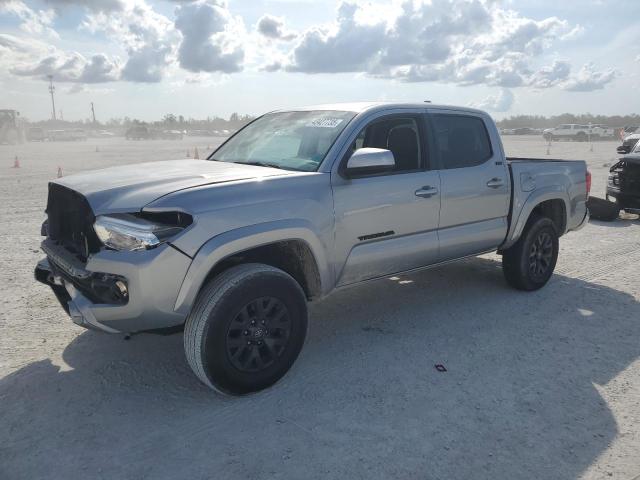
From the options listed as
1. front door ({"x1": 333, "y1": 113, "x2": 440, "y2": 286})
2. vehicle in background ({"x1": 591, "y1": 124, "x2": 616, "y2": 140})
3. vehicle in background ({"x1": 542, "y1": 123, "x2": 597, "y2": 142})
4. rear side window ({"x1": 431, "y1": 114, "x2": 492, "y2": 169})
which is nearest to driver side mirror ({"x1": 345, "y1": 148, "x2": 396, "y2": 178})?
front door ({"x1": 333, "y1": 113, "x2": 440, "y2": 286})

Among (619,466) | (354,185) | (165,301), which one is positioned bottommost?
(619,466)

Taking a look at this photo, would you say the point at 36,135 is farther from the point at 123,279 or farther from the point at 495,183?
the point at 123,279

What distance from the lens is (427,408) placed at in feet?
10.6

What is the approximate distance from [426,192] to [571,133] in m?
48.8

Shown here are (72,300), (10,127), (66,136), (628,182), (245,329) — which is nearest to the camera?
(72,300)

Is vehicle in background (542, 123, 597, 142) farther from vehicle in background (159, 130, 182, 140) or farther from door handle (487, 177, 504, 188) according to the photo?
door handle (487, 177, 504, 188)

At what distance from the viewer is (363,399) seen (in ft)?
10.9

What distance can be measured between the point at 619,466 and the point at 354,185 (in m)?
2.30

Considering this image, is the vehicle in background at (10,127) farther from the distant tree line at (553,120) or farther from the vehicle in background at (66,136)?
the distant tree line at (553,120)

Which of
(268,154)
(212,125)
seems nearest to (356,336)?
(268,154)

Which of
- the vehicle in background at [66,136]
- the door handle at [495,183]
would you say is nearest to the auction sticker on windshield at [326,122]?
the door handle at [495,183]

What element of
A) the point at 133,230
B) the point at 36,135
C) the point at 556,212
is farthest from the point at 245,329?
the point at 36,135

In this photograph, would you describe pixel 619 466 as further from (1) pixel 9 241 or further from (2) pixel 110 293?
(1) pixel 9 241

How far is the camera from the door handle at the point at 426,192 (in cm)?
420
